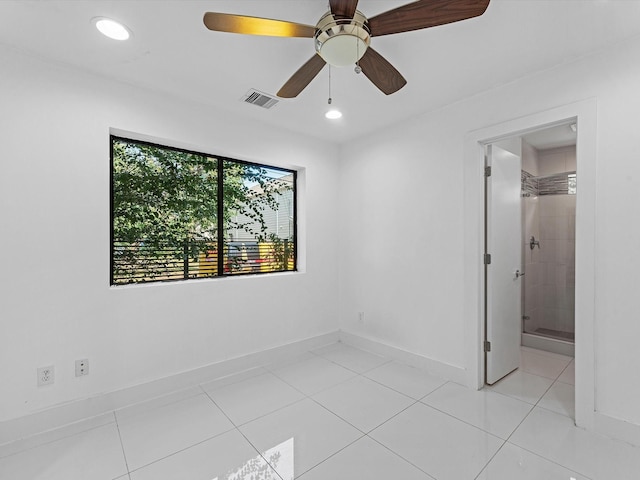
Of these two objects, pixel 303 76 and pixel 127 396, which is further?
pixel 127 396

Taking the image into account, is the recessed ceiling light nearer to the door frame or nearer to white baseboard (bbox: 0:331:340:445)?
white baseboard (bbox: 0:331:340:445)

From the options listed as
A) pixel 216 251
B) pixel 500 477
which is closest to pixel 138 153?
pixel 216 251

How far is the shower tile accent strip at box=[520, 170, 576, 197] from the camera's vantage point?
12.7 ft

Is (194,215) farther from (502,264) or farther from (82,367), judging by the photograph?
(502,264)

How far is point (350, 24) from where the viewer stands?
4.75 ft

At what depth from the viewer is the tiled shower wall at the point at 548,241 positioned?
383 centimetres

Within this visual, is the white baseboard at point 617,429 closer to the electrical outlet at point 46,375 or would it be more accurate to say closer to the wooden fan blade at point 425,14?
the wooden fan blade at point 425,14

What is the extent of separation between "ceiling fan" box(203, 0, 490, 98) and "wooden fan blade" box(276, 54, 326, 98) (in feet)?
0.14

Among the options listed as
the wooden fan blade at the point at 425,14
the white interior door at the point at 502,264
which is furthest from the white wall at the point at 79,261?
the white interior door at the point at 502,264

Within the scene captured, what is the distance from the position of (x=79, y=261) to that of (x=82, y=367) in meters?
0.76

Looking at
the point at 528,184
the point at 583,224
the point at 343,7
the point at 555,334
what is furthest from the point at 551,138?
the point at 343,7

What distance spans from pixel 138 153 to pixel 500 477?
338cm

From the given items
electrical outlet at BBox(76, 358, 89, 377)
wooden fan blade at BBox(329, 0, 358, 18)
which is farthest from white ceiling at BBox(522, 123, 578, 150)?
electrical outlet at BBox(76, 358, 89, 377)

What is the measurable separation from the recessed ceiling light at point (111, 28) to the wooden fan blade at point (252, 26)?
81 cm
